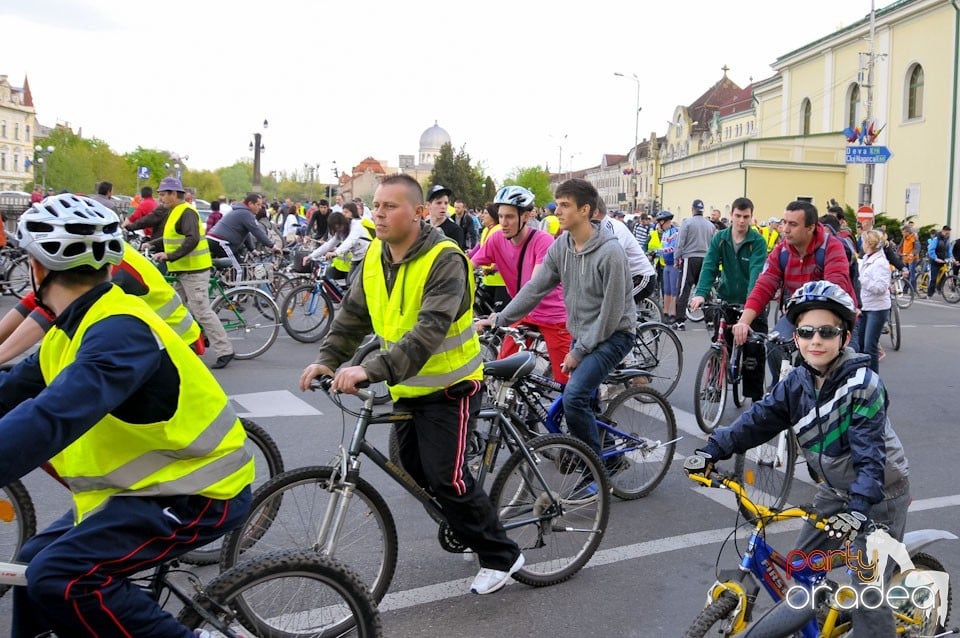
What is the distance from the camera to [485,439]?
179 inches

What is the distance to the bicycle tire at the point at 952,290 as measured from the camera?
876 inches

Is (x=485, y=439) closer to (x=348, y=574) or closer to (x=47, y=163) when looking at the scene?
(x=348, y=574)

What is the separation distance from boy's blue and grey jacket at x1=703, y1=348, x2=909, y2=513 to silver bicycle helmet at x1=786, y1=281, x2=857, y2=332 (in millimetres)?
131

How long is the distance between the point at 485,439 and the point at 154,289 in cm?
221

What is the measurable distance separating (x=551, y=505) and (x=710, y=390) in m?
3.51

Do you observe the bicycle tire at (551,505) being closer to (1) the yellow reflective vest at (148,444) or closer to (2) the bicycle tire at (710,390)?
(1) the yellow reflective vest at (148,444)

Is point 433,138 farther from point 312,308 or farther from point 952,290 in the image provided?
point 312,308

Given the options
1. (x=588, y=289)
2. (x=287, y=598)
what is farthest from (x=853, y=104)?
(x=287, y=598)

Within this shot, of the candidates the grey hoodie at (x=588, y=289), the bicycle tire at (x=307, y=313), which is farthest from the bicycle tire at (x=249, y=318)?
the grey hoodie at (x=588, y=289)

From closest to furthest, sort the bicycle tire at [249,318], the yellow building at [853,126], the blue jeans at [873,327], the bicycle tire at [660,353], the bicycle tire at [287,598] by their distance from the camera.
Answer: the bicycle tire at [287,598] < the bicycle tire at [660,353] < the blue jeans at [873,327] < the bicycle tire at [249,318] < the yellow building at [853,126]

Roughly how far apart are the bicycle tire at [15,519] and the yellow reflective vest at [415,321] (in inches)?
67.8

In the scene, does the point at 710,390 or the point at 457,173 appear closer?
the point at 710,390

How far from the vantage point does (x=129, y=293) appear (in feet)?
15.7

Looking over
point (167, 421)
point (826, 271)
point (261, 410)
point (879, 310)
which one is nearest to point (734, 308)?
point (826, 271)
